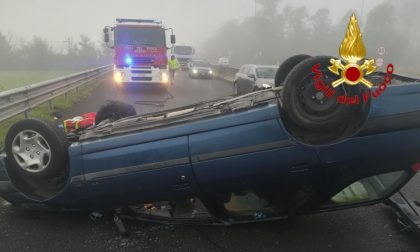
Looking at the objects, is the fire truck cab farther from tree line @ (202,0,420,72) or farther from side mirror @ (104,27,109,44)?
tree line @ (202,0,420,72)

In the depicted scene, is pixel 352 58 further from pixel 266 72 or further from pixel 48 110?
pixel 266 72

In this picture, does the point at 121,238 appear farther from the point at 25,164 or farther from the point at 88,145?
the point at 25,164

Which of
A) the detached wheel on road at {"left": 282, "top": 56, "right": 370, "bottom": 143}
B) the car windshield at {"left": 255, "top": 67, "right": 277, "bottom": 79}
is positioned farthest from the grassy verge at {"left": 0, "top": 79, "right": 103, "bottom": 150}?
the car windshield at {"left": 255, "top": 67, "right": 277, "bottom": 79}

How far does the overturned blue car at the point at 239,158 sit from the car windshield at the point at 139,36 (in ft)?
45.0

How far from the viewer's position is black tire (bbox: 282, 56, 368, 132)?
300cm

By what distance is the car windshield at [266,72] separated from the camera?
13.5m

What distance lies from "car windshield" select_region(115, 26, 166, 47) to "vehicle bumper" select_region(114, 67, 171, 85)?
115cm

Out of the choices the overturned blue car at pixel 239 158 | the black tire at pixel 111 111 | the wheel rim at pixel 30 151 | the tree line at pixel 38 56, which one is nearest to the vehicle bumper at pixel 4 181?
the overturned blue car at pixel 239 158

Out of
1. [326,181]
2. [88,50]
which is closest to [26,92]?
[326,181]

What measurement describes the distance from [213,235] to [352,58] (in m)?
1.98

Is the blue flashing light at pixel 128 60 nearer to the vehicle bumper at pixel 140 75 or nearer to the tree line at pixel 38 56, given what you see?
the vehicle bumper at pixel 140 75

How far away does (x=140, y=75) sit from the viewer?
55.6ft

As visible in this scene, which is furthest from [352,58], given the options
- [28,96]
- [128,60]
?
[128,60]

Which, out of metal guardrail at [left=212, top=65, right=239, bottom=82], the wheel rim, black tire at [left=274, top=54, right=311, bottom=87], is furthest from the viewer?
metal guardrail at [left=212, top=65, right=239, bottom=82]
